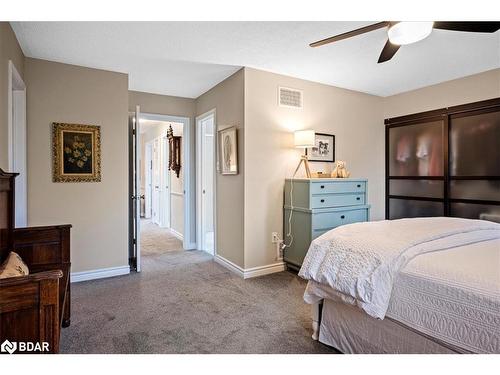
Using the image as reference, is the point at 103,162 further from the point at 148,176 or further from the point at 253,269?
the point at 148,176

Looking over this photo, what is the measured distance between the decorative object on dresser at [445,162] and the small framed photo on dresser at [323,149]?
116cm

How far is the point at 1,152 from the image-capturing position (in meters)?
2.18

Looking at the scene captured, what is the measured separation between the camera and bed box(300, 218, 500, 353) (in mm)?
1231

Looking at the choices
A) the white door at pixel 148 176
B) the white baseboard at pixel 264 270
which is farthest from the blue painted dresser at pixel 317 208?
the white door at pixel 148 176

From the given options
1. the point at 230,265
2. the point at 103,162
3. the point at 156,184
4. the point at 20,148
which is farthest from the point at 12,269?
the point at 156,184

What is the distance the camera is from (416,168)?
4.24m

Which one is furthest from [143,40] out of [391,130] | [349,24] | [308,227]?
[391,130]

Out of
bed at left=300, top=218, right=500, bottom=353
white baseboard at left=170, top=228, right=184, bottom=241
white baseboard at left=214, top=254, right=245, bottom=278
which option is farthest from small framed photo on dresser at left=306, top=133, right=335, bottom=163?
white baseboard at left=170, top=228, right=184, bottom=241

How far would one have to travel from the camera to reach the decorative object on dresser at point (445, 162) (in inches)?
138

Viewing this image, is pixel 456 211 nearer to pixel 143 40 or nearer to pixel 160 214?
pixel 143 40

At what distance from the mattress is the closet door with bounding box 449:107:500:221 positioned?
245 cm

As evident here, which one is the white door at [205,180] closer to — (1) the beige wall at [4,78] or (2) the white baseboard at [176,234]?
(2) the white baseboard at [176,234]

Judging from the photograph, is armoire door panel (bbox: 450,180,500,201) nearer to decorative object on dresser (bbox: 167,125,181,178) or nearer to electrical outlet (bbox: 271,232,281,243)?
electrical outlet (bbox: 271,232,281,243)
